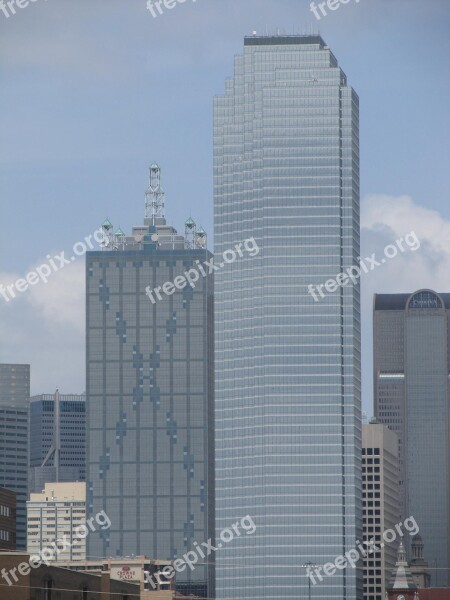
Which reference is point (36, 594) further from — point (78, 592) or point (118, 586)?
point (118, 586)

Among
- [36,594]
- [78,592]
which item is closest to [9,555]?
[36,594]

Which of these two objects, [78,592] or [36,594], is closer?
[36,594]

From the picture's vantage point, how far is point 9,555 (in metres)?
146

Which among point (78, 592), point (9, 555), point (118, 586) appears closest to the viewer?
point (9, 555)

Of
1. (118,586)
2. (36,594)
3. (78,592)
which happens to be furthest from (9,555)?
(118,586)

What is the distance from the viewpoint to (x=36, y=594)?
14888 centimetres

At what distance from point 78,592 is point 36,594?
14.4m

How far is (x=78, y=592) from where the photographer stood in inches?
6417

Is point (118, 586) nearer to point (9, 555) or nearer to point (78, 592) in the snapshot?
point (78, 592)

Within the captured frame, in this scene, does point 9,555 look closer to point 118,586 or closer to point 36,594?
point 36,594

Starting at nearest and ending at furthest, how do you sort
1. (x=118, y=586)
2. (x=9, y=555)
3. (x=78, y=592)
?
(x=9, y=555), (x=78, y=592), (x=118, y=586)

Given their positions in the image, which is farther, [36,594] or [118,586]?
[118,586]

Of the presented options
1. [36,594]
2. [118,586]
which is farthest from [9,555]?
[118,586]

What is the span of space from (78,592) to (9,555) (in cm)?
1823
